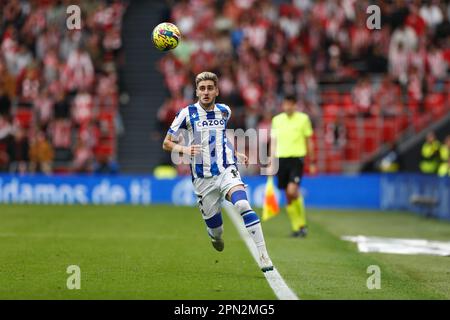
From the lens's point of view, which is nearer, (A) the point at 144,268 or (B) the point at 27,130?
(A) the point at 144,268

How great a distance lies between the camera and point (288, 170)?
58.4 ft

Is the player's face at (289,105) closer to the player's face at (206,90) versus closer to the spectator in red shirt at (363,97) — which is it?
the player's face at (206,90)

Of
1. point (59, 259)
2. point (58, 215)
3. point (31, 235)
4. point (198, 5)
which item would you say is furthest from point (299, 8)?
point (59, 259)

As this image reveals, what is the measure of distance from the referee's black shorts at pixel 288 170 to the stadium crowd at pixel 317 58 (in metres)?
11.9

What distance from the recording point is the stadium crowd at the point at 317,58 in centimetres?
3086

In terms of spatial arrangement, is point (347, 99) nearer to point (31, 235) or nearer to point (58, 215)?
point (58, 215)

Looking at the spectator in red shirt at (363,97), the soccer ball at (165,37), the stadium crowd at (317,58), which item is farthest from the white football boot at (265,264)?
the spectator in red shirt at (363,97)

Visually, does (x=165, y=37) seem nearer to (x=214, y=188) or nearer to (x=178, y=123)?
(x=178, y=123)

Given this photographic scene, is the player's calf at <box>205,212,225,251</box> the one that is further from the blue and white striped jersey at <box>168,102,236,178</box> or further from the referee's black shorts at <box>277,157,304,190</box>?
the referee's black shorts at <box>277,157,304,190</box>

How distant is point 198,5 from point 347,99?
6.75 metres

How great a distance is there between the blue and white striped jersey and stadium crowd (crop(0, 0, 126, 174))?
58.9 feet

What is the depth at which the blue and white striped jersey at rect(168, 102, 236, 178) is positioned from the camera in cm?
1179

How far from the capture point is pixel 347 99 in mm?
31672

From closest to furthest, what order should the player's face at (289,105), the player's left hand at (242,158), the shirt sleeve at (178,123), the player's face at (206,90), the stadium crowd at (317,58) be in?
1. the player's face at (206,90)
2. the shirt sleeve at (178,123)
3. the player's left hand at (242,158)
4. the player's face at (289,105)
5. the stadium crowd at (317,58)
